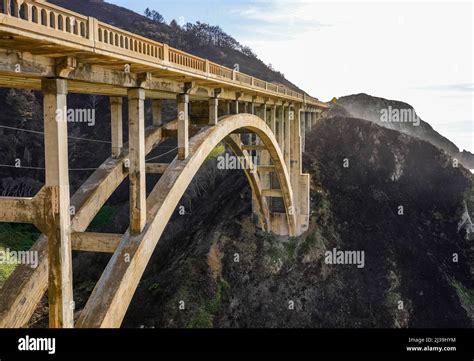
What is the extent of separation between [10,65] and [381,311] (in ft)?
95.8

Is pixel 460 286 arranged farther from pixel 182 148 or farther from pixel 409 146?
pixel 182 148

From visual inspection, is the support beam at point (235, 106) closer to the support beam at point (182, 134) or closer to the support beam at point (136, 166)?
the support beam at point (182, 134)

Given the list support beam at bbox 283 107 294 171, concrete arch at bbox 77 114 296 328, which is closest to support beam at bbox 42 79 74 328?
concrete arch at bbox 77 114 296 328

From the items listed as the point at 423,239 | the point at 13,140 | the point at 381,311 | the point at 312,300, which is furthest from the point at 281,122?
the point at 13,140

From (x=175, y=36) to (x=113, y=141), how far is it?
8859 cm

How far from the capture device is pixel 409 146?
49.1 m

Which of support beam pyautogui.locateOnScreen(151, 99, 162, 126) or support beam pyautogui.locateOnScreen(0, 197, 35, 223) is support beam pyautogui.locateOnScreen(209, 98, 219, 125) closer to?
support beam pyautogui.locateOnScreen(151, 99, 162, 126)

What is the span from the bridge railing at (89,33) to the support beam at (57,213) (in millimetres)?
1292

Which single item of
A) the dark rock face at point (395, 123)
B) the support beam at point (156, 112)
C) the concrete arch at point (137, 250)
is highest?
the dark rock face at point (395, 123)

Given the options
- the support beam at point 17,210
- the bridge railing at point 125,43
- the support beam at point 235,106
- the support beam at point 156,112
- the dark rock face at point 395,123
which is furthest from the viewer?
the dark rock face at point 395,123

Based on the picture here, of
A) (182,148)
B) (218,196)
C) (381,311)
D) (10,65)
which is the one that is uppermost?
(10,65)

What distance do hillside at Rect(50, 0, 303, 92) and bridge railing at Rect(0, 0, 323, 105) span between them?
79426 millimetres

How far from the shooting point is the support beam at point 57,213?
8445 mm

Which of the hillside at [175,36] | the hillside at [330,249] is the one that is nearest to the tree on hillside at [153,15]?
the hillside at [175,36]
